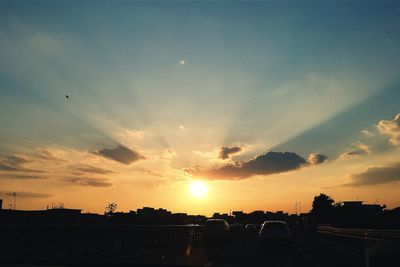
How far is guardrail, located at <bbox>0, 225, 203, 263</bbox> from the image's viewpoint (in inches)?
605

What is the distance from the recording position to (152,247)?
27.0 m

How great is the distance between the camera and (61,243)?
1848 cm

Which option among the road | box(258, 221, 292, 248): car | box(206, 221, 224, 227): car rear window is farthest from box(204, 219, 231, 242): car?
box(258, 221, 292, 248): car

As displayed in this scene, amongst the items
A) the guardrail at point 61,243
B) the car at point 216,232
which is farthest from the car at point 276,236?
the car at point 216,232

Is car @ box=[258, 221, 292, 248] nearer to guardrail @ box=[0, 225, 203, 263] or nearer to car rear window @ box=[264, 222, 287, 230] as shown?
car rear window @ box=[264, 222, 287, 230]

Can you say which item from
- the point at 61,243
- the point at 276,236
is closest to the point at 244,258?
the point at 276,236

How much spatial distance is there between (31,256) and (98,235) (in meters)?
4.75

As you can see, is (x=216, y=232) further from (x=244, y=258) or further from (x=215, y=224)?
(x=244, y=258)

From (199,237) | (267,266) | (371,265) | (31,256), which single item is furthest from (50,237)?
(199,237)

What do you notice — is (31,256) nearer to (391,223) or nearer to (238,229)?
(238,229)

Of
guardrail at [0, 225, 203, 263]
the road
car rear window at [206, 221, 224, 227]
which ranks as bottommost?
the road

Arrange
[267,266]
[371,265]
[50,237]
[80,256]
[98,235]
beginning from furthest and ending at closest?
[98,235] → [80,256] → [50,237] → [267,266] → [371,265]

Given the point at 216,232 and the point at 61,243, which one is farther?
the point at 216,232

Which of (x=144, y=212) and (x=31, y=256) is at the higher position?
(x=144, y=212)
